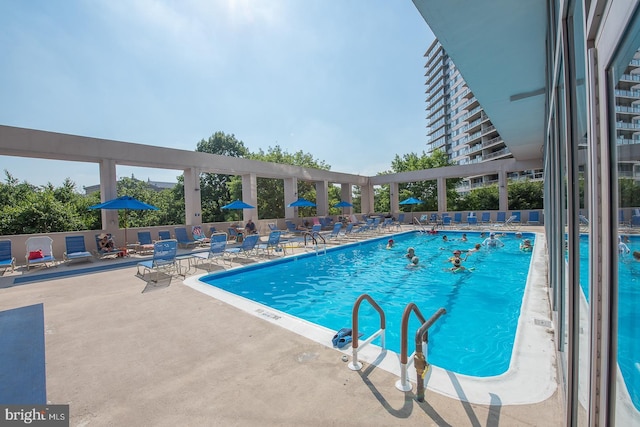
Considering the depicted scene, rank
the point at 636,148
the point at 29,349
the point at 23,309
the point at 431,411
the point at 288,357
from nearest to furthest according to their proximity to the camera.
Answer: the point at 636,148
the point at 431,411
the point at 288,357
the point at 29,349
the point at 23,309

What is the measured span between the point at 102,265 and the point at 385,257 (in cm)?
955

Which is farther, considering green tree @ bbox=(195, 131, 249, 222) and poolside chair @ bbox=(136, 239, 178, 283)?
green tree @ bbox=(195, 131, 249, 222)

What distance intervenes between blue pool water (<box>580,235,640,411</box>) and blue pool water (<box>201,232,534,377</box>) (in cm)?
344

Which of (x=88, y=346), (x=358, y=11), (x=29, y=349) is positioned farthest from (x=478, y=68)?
(x=29, y=349)

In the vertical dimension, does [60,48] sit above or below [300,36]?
below

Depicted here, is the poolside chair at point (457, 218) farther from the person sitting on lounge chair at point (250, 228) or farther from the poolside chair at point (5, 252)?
the poolside chair at point (5, 252)

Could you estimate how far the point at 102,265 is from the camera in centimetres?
910

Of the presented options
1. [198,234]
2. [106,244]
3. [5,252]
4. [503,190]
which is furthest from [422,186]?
[5,252]

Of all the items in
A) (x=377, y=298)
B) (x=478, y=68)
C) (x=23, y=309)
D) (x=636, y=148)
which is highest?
(x=478, y=68)

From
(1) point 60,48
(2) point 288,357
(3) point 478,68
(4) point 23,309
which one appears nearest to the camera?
(2) point 288,357

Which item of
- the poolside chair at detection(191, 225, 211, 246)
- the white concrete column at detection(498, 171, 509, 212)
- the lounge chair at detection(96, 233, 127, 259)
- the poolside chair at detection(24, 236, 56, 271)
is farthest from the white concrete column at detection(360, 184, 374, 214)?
the poolside chair at detection(24, 236, 56, 271)

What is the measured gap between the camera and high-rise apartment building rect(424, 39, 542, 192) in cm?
5091

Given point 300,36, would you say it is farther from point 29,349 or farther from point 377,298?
point 29,349

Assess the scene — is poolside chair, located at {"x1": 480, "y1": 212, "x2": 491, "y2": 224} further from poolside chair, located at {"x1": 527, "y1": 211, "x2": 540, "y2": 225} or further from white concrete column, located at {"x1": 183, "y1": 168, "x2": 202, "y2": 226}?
white concrete column, located at {"x1": 183, "y1": 168, "x2": 202, "y2": 226}
